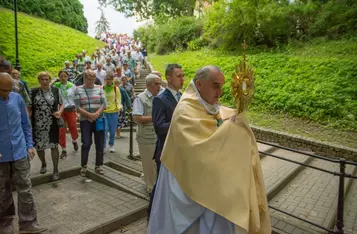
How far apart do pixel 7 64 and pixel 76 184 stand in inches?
99.2

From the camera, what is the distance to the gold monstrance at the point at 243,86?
83.0 inches

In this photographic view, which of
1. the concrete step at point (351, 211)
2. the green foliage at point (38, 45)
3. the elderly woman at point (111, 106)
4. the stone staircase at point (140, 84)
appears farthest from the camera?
the green foliage at point (38, 45)

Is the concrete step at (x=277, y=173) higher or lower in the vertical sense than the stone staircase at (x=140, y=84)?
lower

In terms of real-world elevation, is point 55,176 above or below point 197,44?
below

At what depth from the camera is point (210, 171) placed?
2.10 m

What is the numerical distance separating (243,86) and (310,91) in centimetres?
969

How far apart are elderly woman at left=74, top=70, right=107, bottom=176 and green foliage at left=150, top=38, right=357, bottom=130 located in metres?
7.35

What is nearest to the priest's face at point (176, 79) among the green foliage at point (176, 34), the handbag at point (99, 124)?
the handbag at point (99, 124)

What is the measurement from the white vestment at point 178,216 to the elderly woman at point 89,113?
337 centimetres

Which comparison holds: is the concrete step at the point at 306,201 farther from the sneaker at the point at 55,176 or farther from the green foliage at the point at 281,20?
the green foliage at the point at 281,20

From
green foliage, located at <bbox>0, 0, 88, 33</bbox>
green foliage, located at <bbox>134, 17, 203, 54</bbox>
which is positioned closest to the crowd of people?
green foliage, located at <bbox>134, 17, 203, 54</bbox>

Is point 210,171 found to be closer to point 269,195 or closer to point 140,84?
point 269,195

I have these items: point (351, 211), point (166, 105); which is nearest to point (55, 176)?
point (166, 105)

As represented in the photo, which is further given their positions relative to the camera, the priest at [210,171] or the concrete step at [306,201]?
the concrete step at [306,201]
